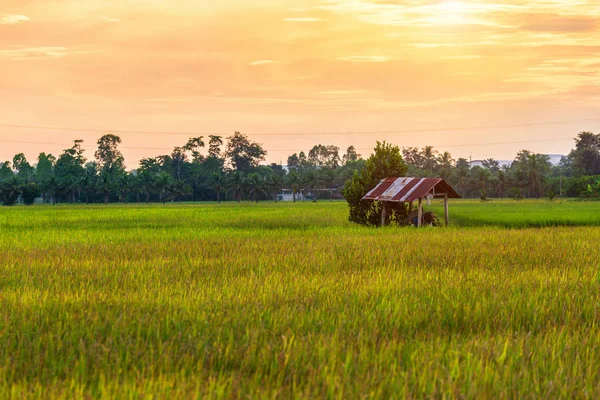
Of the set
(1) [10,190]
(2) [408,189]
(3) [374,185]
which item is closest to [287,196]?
(1) [10,190]

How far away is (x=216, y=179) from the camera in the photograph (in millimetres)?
114812

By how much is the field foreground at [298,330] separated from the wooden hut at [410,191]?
14135mm

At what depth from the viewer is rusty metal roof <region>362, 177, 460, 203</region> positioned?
27.6m

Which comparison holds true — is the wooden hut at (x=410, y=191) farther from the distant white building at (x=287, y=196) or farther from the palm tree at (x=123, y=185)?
the distant white building at (x=287, y=196)

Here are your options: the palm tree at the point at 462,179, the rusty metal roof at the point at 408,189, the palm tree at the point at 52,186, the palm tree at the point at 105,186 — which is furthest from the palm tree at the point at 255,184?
the rusty metal roof at the point at 408,189

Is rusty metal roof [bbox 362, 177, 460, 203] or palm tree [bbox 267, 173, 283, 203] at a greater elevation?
palm tree [bbox 267, 173, 283, 203]

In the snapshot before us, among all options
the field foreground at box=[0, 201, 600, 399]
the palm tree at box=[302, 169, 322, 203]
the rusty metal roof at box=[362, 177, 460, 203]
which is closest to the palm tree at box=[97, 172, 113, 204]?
the palm tree at box=[302, 169, 322, 203]

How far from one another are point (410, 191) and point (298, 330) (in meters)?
21.8

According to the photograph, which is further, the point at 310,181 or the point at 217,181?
the point at 310,181

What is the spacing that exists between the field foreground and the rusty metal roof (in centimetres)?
1412

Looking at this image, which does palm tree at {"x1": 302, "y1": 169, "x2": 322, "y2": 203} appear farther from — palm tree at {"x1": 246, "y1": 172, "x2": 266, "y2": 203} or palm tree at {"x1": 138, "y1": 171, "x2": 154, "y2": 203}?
palm tree at {"x1": 138, "y1": 171, "x2": 154, "y2": 203}

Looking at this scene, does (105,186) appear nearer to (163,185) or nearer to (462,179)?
(163,185)

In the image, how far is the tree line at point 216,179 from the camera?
352 feet

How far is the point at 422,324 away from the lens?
7.30 m
